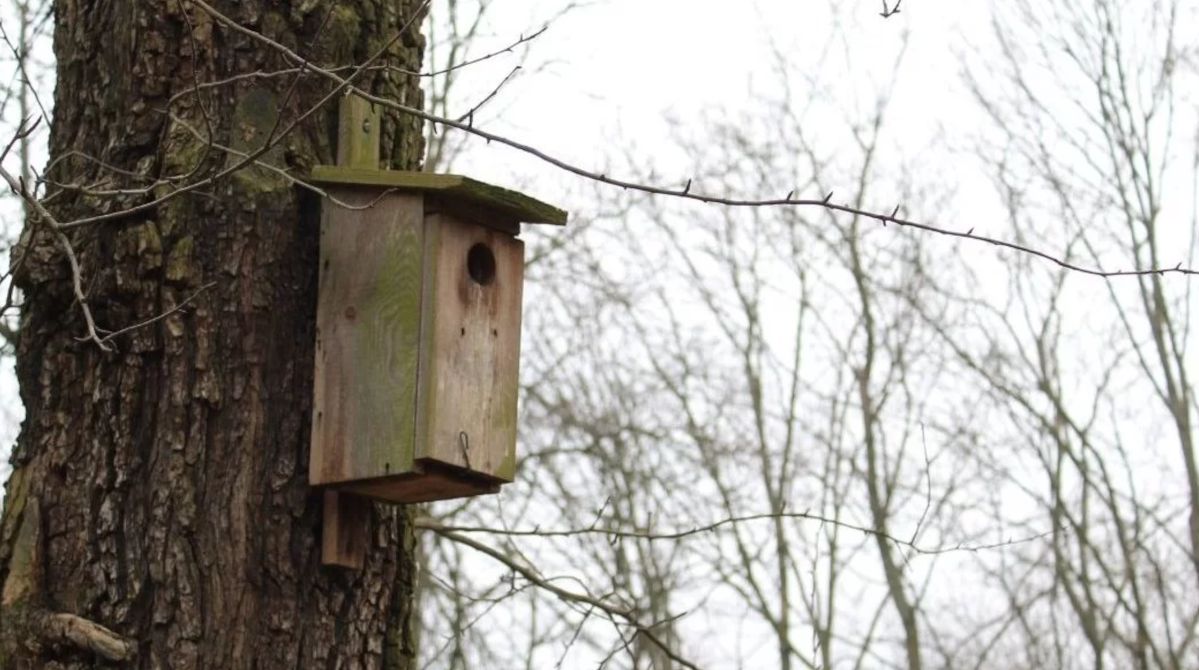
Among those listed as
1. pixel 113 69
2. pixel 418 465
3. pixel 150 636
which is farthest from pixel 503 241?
pixel 150 636

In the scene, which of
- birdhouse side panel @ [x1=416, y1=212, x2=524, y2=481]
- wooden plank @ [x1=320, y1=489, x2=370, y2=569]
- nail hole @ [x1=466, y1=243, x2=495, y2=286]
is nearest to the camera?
wooden plank @ [x1=320, y1=489, x2=370, y2=569]

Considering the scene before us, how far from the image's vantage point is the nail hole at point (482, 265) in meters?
3.89

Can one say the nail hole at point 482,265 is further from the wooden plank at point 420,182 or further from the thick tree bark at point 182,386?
the thick tree bark at point 182,386

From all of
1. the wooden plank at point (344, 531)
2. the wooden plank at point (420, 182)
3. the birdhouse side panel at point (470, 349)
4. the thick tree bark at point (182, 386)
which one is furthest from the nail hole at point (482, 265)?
the wooden plank at point (344, 531)

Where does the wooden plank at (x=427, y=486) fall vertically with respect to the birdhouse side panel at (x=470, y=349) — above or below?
below

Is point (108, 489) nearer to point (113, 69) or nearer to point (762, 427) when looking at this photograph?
point (113, 69)

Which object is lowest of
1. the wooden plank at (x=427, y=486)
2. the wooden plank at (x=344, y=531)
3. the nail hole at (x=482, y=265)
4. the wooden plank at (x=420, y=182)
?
the wooden plank at (x=344, y=531)

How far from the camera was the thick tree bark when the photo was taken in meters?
3.40

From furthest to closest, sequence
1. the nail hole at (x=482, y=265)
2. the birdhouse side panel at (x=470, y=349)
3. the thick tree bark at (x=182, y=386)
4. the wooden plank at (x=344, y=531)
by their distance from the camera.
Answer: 1. the nail hole at (x=482, y=265)
2. the birdhouse side panel at (x=470, y=349)
3. the wooden plank at (x=344, y=531)
4. the thick tree bark at (x=182, y=386)

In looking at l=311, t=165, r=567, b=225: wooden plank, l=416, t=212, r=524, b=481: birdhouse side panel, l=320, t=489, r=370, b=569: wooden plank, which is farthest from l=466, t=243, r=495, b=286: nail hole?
l=320, t=489, r=370, b=569: wooden plank

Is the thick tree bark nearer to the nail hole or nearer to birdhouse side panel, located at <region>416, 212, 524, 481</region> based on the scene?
birdhouse side panel, located at <region>416, 212, 524, 481</region>

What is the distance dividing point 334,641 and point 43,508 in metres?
0.61

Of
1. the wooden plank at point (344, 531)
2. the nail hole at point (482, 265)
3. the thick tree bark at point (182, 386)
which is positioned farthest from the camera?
the nail hole at point (482, 265)

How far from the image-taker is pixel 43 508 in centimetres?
348
